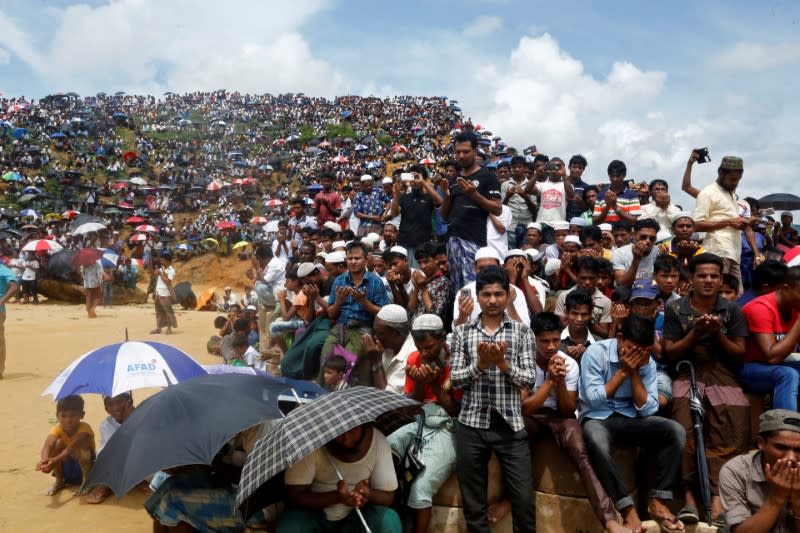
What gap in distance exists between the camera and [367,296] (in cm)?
626

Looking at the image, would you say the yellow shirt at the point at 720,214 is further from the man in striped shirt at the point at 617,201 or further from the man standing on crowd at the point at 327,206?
the man standing on crowd at the point at 327,206

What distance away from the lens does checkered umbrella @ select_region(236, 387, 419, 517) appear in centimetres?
327

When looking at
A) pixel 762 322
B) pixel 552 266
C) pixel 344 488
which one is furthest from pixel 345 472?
pixel 552 266

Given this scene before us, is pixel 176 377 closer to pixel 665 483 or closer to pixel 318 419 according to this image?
pixel 318 419

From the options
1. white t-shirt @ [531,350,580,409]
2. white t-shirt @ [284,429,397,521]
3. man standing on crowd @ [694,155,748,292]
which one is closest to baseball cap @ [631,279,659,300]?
white t-shirt @ [531,350,580,409]

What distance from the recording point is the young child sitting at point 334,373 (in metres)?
5.61

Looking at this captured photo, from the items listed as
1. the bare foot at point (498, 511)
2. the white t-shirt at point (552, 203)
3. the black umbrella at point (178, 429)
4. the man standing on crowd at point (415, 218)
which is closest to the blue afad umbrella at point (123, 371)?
the black umbrella at point (178, 429)

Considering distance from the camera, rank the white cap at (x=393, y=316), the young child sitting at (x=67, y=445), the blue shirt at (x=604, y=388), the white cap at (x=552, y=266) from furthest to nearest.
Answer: the white cap at (x=552, y=266), the young child sitting at (x=67, y=445), the white cap at (x=393, y=316), the blue shirt at (x=604, y=388)

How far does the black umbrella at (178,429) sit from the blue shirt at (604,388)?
79.8 inches

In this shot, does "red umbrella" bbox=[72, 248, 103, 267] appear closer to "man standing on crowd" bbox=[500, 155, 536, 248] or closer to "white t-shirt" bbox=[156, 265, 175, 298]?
"white t-shirt" bbox=[156, 265, 175, 298]

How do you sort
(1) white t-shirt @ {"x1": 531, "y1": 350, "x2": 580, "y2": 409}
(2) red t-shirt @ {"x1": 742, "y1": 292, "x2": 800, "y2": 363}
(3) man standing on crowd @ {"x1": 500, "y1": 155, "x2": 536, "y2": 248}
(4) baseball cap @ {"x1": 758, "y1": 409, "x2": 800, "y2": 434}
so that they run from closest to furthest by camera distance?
(4) baseball cap @ {"x1": 758, "y1": 409, "x2": 800, "y2": 434}
(1) white t-shirt @ {"x1": 531, "y1": 350, "x2": 580, "y2": 409}
(2) red t-shirt @ {"x1": 742, "y1": 292, "x2": 800, "y2": 363}
(3) man standing on crowd @ {"x1": 500, "y1": 155, "x2": 536, "y2": 248}

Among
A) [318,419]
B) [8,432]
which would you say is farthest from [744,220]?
[8,432]

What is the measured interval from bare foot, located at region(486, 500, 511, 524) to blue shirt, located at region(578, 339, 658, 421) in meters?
0.75

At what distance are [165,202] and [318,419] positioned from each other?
30.9 metres
